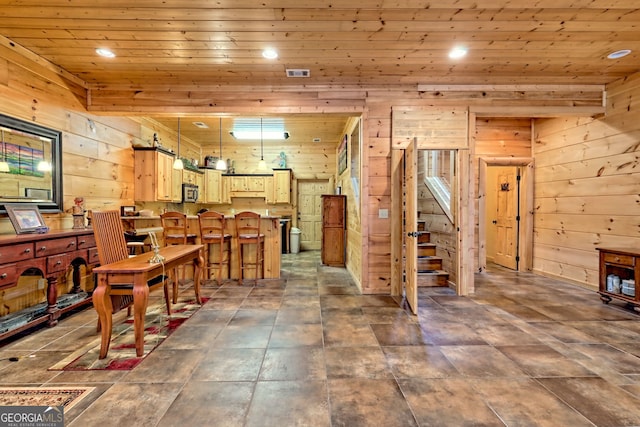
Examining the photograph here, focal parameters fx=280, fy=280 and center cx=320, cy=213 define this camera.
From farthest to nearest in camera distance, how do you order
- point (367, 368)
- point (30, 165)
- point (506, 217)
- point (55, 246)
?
1. point (506, 217)
2. point (30, 165)
3. point (55, 246)
4. point (367, 368)

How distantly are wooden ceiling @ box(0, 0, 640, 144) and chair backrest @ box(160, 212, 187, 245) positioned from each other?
1.81 metres

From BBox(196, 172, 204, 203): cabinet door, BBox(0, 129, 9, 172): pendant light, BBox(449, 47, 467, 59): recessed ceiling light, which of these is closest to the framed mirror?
BBox(0, 129, 9, 172): pendant light

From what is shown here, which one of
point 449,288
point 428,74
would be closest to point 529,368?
point 449,288

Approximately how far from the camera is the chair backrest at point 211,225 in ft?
14.5

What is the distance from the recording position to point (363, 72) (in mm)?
3705

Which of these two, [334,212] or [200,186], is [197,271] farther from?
[200,186]

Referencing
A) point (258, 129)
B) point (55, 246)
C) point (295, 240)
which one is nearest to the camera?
point (55, 246)

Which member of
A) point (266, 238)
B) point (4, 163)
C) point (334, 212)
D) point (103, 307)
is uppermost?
point (4, 163)

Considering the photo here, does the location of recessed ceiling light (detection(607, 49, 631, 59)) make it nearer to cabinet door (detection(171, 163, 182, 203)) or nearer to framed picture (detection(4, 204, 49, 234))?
framed picture (detection(4, 204, 49, 234))

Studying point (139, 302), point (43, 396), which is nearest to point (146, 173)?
point (139, 302)

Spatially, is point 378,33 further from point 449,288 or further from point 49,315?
point 49,315

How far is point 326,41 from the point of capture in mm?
2982

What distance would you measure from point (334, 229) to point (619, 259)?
4319 millimetres

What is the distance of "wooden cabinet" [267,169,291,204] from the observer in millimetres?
7734
